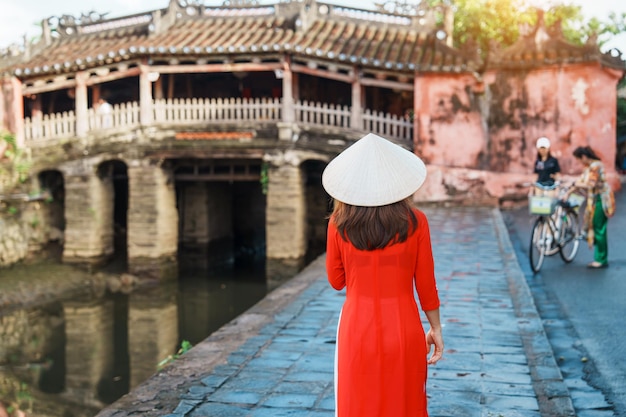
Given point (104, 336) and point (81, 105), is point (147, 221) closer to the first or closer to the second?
point (81, 105)

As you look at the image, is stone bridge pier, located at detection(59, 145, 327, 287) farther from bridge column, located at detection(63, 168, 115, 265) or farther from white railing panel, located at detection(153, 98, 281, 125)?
white railing panel, located at detection(153, 98, 281, 125)

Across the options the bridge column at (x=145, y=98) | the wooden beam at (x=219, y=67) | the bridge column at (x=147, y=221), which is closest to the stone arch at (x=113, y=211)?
the bridge column at (x=147, y=221)

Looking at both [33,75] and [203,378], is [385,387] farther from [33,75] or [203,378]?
[33,75]

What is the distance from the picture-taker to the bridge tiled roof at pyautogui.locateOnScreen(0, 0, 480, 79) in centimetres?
1525

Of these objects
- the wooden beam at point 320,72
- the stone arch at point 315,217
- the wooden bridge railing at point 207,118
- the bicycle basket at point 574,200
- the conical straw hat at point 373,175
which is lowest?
the stone arch at point 315,217

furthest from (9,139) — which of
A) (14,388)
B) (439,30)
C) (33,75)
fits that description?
(439,30)

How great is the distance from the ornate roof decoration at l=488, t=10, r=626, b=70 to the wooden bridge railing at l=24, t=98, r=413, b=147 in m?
2.85

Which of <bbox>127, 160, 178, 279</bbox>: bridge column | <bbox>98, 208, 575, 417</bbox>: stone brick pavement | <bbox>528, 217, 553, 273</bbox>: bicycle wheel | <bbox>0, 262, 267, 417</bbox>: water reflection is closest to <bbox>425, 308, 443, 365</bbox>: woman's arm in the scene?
<bbox>98, 208, 575, 417</bbox>: stone brick pavement

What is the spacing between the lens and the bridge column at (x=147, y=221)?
51.4 feet

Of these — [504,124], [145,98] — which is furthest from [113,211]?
[504,124]

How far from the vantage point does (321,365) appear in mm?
4738

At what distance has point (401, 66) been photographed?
15.4 m

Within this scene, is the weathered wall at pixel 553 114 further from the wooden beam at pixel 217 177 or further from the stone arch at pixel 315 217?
the wooden beam at pixel 217 177

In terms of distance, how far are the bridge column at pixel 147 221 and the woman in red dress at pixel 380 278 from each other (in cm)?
1355
